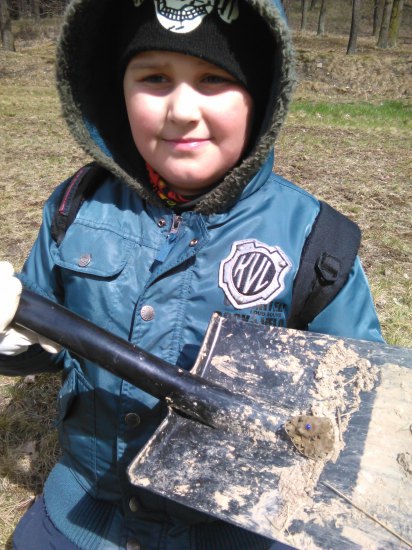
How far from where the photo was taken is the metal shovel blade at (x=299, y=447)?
1.16 m

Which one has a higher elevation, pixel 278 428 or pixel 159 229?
pixel 159 229

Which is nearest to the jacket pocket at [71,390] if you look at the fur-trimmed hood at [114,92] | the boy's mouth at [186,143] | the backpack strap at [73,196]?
the backpack strap at [73,196]

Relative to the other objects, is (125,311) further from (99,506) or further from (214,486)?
(99,506)

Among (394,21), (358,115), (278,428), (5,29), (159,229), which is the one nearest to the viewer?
(278,428)

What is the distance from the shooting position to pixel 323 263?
1360 mm

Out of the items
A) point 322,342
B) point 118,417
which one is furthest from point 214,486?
point 322,342

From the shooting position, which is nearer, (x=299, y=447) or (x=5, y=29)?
(x=299, y=447)

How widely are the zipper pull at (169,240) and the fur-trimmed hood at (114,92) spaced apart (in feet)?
0.18

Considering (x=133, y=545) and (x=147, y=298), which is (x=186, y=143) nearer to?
(x=147, y=298)

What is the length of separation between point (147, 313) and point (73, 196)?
39cm

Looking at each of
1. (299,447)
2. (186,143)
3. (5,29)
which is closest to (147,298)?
(186,143)

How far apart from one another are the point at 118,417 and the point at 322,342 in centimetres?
54

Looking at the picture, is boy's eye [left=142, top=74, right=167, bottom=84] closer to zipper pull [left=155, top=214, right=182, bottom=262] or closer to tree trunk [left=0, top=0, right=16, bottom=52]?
zipper pull [left=155, top=214, right=182, bottom=262]

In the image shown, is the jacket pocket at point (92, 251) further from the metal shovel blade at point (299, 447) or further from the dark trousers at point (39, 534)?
the dark trousers at point (39, 534)
